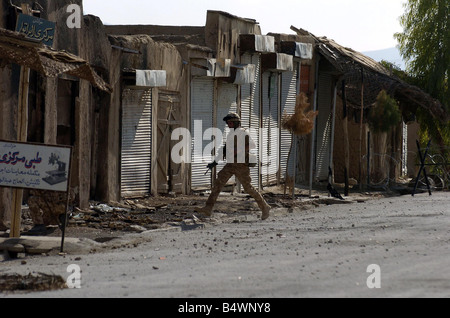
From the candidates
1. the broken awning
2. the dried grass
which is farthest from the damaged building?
the dried grass

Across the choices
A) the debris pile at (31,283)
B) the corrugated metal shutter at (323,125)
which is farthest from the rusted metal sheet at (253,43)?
the debris pile at (31,283)

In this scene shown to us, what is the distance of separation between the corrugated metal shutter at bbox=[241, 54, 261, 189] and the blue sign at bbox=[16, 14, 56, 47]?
33.3 feet

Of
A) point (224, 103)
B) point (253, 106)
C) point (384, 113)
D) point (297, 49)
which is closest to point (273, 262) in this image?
point (224, 103)

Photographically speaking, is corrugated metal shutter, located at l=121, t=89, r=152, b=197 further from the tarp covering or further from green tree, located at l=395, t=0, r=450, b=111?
green tree, located at l=395, t=0, r=450, b=111

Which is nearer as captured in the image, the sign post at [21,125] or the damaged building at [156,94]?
the sign post at [21,125]

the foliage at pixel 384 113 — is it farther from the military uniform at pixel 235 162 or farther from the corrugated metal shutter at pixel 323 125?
the military uniform at pixel 235 162

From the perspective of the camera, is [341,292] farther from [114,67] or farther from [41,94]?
[114,67]

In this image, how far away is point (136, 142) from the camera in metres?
18.5

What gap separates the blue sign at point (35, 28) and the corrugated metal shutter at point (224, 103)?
354 inches

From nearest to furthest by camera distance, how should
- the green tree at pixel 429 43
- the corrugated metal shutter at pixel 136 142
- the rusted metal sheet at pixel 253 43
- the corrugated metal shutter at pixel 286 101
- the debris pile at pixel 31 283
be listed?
the debris pile at pixel 31 283, the corrugated metal shutter at pixel 136 142, the rusted metal sheet at pixel 253 43, the corrugated metal shutter at pixel 286 101, the green tree at pixel 429 43

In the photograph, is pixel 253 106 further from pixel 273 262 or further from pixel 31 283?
pixel 31 283

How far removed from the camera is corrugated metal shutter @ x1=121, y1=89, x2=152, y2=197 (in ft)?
59.4

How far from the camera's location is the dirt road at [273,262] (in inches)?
328
